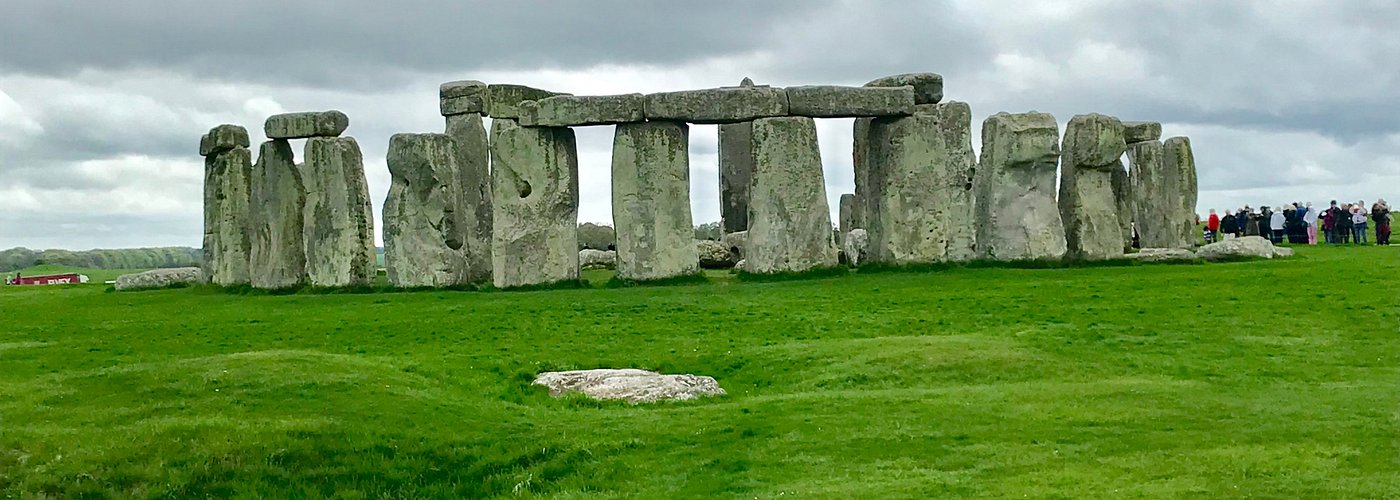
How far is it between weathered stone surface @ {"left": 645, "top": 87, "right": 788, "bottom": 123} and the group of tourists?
18349mm

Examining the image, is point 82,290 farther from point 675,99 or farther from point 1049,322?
point 1049,322

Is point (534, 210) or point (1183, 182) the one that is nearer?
point (534, 210)

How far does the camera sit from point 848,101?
2831 centimetres

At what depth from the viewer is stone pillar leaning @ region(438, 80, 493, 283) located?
1231 inches

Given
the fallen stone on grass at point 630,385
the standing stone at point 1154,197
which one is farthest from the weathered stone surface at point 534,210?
the standing stone at point 1154,197

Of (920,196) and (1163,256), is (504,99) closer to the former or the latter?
(920,196)

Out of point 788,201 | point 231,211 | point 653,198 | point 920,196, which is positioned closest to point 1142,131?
point 920,196

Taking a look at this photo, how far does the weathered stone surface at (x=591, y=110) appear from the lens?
2814 centimetres

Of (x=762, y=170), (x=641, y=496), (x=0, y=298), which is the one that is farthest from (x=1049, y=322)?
(x=0, y=298)

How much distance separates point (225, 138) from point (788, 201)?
44.1 feet

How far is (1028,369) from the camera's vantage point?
1794cm

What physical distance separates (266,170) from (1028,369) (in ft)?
61.7

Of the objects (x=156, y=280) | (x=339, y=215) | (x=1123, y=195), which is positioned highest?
(x=1123, y=195)

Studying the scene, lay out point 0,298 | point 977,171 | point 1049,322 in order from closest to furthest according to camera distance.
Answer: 1. point 1049,322
2. point 977,171
3. point 0,298
